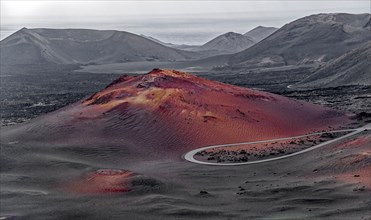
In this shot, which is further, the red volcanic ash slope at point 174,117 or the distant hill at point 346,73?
the distant hill at point 346,73

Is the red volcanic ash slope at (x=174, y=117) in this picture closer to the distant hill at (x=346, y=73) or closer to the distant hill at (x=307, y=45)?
the distant hill at (x=346, y=73)

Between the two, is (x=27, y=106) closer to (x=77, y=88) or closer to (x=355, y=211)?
(x=77, y=88)

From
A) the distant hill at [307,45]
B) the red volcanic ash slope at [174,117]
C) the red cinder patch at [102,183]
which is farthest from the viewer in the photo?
the distant hill at [307,45]

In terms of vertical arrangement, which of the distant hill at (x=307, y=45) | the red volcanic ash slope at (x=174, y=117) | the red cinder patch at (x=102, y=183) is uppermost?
the distant hill at (x=307, y=45)

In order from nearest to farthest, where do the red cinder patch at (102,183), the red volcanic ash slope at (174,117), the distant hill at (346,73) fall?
the red cinder patch at (102,183) → the red volcanic ash slope at (174,117) → the distant hill at (346,73)

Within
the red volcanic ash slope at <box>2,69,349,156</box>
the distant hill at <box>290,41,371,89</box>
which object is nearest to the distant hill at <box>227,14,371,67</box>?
the distant hill at <box>290,41,371,89</box>

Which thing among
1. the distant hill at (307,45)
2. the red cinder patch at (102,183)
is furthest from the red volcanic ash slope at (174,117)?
the distant hill at (307,45)

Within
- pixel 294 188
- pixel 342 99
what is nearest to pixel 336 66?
pixel 342 99
